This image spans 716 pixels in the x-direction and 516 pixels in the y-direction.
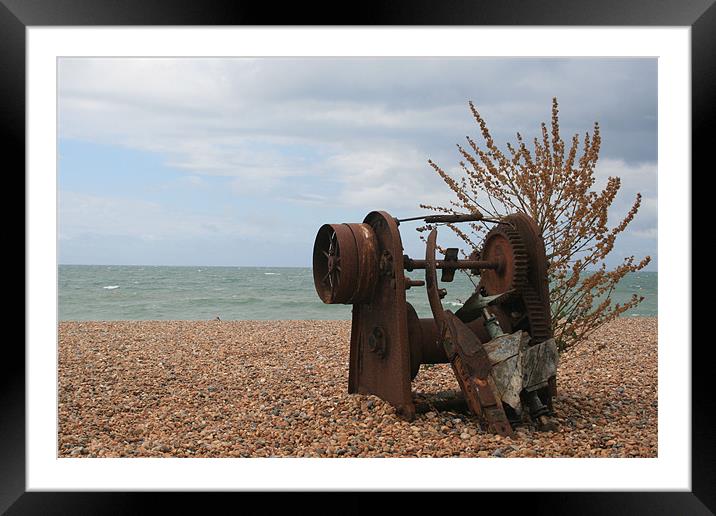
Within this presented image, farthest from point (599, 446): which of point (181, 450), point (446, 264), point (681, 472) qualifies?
point (181, 450)

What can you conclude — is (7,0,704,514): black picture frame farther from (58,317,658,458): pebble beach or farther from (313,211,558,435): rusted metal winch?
(313,211,558,435): rusted metal winch

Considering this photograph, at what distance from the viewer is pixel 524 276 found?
19.8 ft

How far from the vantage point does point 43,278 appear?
4.15 metres

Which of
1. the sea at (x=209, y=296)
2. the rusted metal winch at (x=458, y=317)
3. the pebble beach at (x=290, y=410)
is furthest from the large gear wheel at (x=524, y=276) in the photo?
the sea at (x=209, y=296)

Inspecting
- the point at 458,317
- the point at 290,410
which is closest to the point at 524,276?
the point at 458,317

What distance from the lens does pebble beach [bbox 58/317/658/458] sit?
5355 mm

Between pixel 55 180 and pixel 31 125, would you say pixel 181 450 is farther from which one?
pixel 31 125

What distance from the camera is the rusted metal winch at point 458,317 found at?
18.2 ft

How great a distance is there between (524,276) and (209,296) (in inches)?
1095

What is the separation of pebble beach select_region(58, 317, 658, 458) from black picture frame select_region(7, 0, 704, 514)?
3.65 ft
